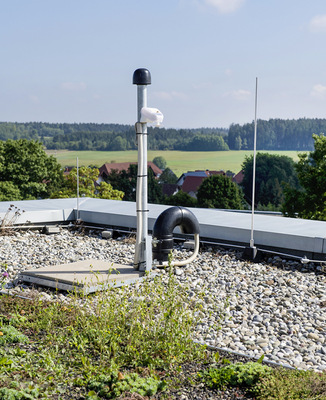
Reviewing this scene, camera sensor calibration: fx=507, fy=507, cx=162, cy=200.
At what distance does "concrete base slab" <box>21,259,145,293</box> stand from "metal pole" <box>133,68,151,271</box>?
21 cm

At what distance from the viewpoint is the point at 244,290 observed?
18.8 feet

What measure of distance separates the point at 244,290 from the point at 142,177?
6.01 feet

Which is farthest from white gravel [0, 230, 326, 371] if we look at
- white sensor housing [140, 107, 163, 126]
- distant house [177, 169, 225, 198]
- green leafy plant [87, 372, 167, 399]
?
distant house [177, 169, 225, 198]

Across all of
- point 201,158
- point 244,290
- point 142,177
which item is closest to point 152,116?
point 142,177

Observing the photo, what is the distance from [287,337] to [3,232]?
587cm

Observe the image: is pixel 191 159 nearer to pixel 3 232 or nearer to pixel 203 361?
pixel 3 232

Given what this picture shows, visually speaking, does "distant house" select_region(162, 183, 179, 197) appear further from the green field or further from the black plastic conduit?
the black plastic conduit

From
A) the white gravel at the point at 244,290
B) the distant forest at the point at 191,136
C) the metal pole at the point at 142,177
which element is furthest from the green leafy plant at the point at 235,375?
the distant forest at the point at 191,136

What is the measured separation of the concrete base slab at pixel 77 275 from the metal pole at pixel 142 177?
0.68ft

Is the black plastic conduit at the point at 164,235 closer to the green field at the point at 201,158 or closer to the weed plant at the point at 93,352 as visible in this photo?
the weed plant at the point at 93,352

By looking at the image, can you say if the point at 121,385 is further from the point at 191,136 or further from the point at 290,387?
the point at 191,136

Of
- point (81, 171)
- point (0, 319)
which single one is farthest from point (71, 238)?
point (81, 171)

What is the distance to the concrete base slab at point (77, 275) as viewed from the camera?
5.71m

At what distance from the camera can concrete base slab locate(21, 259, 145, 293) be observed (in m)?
5.71
